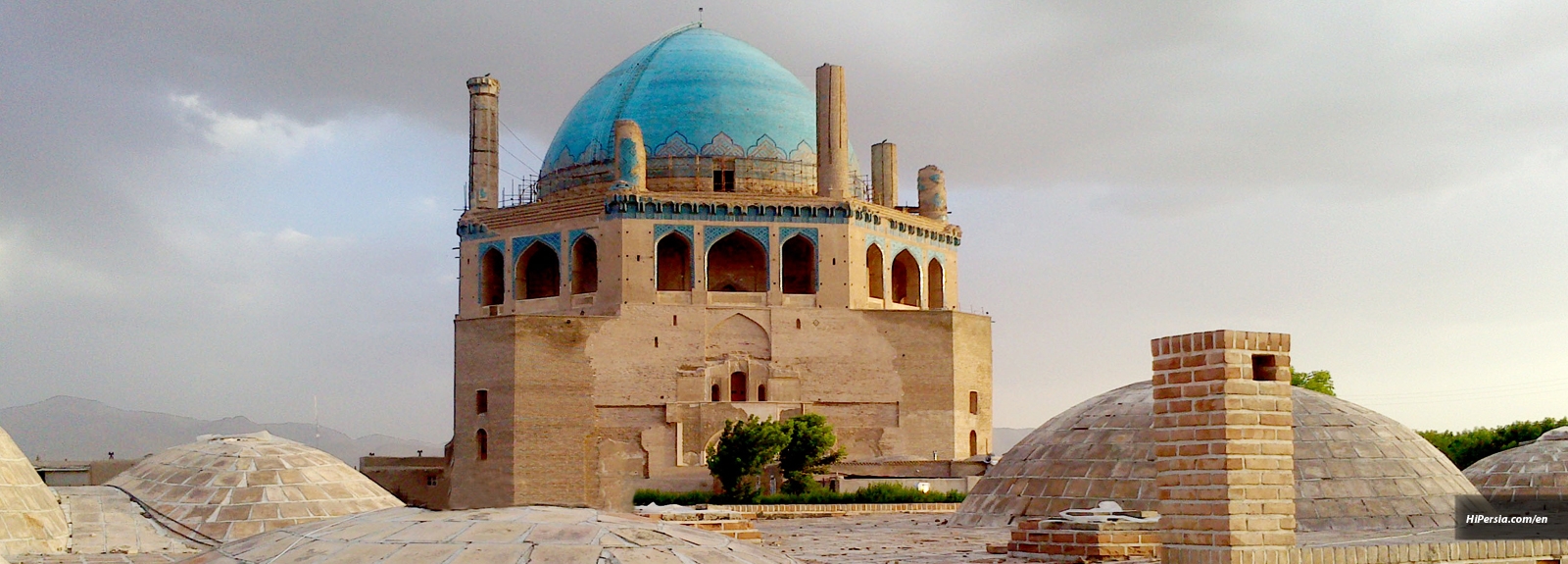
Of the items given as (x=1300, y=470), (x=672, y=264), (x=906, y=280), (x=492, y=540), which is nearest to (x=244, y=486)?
(x=492, y=540)

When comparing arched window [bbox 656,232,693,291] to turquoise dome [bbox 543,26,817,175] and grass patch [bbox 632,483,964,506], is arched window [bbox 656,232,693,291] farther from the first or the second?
grass patch [bbox 632,483,964,506]

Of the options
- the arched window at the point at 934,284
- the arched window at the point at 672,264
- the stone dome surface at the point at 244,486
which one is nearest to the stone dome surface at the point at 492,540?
the stone dome surface at the point at 244,486

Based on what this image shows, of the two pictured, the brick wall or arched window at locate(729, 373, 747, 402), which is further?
arched window at locate(729, 373, 747, 402)

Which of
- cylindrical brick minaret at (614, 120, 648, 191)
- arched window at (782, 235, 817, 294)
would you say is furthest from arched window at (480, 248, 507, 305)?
arched window at (782, 235, 817, 294)

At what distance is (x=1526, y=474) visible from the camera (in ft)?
58.9

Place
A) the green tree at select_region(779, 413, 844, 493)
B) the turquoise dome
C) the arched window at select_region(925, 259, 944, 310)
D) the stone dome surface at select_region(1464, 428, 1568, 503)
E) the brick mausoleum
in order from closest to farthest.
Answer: the stone dome surface at select_region(1464, 428, 1568, 503) → the green tree at select_region(779, 413, 844, 493) → the brick mausoleum → the turquoise dome → the arched window at select_region(925, 259, 944, 310)

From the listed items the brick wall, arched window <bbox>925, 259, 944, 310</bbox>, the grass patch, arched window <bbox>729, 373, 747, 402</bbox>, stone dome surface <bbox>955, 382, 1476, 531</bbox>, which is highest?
arched window <bbox>925, 259, 944, 310</bbox>

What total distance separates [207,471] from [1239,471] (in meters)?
6.35

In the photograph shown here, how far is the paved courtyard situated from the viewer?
1079cm

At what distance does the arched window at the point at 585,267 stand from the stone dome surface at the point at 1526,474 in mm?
18289

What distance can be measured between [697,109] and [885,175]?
4.43m

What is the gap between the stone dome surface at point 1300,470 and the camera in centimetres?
1216

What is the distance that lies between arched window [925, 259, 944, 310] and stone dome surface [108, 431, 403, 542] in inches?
999

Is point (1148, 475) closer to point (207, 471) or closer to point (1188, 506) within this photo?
point (1188, 506)
